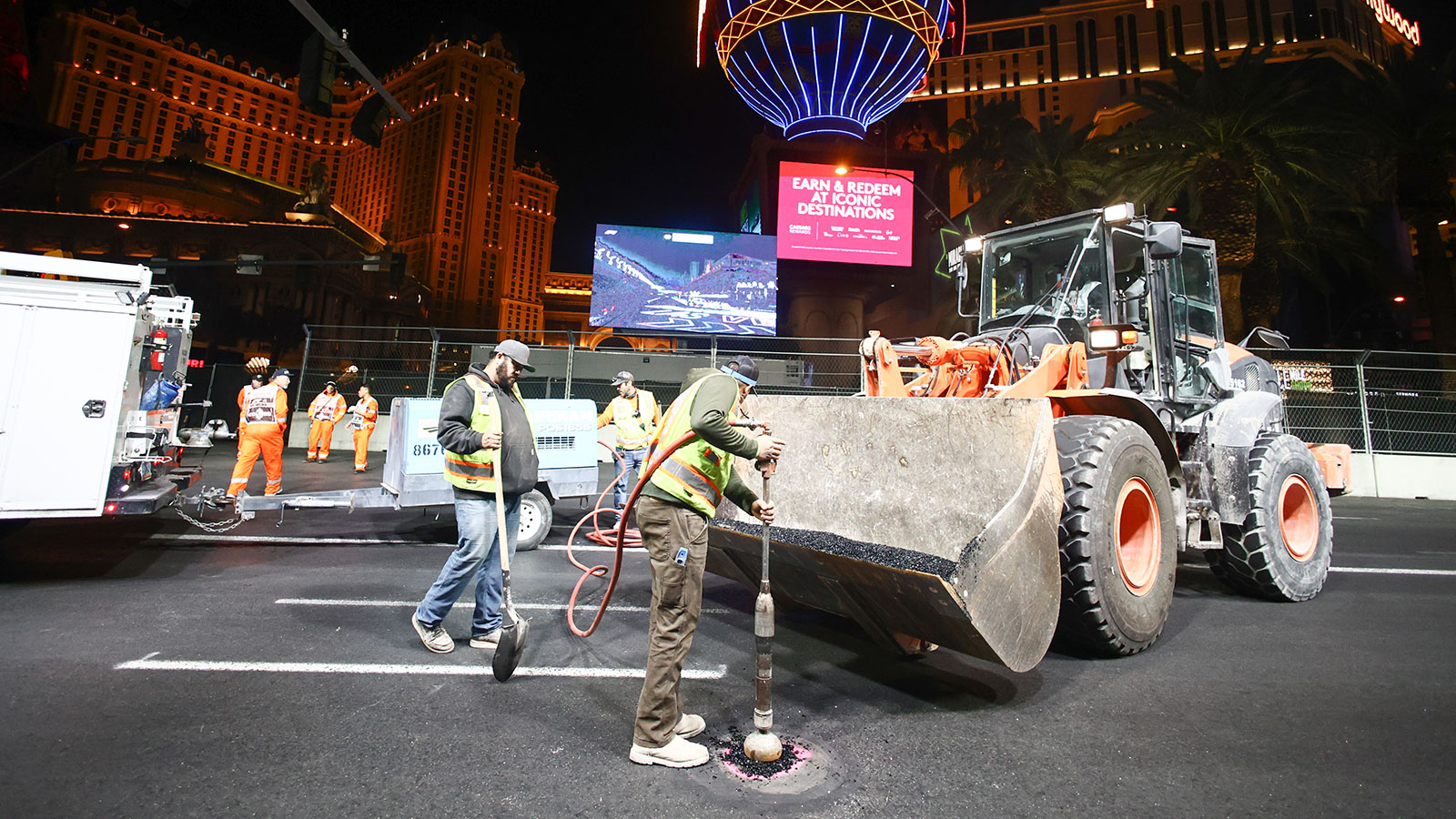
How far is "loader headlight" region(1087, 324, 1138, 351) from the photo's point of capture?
4.71 m

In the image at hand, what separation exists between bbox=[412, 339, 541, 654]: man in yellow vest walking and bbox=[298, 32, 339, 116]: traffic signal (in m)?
8.91

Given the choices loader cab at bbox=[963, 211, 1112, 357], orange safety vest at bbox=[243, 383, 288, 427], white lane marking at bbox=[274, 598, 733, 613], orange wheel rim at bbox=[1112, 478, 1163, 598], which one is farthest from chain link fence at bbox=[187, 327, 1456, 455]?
orange wheel rim at bbox=[1112, 478, 1163, 598]

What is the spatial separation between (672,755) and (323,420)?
16.0 m

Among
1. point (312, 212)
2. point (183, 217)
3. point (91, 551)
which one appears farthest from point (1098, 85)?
point (183, 217)

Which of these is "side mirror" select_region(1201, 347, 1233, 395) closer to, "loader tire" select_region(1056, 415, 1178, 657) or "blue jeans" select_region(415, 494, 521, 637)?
"loader tire" select_region(1056, 415, 1178, 657)

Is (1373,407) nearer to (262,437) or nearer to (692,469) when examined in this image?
(692,469)

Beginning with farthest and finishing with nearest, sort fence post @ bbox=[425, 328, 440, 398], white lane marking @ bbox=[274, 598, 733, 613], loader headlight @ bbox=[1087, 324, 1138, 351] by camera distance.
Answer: fence post @ bbox=[425, 328, 440, 398], white lane marking @ bbox=[274, 598, 733, 613], loader headlight @ bbox=[1087, 324, 1138, 351]

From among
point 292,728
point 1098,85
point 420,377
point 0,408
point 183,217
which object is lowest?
point 292,728

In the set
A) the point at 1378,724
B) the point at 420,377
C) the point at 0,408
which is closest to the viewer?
the point at 1378,724

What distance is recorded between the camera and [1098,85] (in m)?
56.8

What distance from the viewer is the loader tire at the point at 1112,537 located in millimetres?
3789

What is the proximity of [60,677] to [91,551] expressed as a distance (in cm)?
394

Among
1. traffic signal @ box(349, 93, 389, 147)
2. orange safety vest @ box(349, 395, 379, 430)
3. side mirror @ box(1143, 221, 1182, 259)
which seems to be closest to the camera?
side mirror @ box(1143, 221, 1182, 259)

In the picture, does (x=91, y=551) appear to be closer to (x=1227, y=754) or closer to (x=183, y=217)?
(x=1227, y=754)
